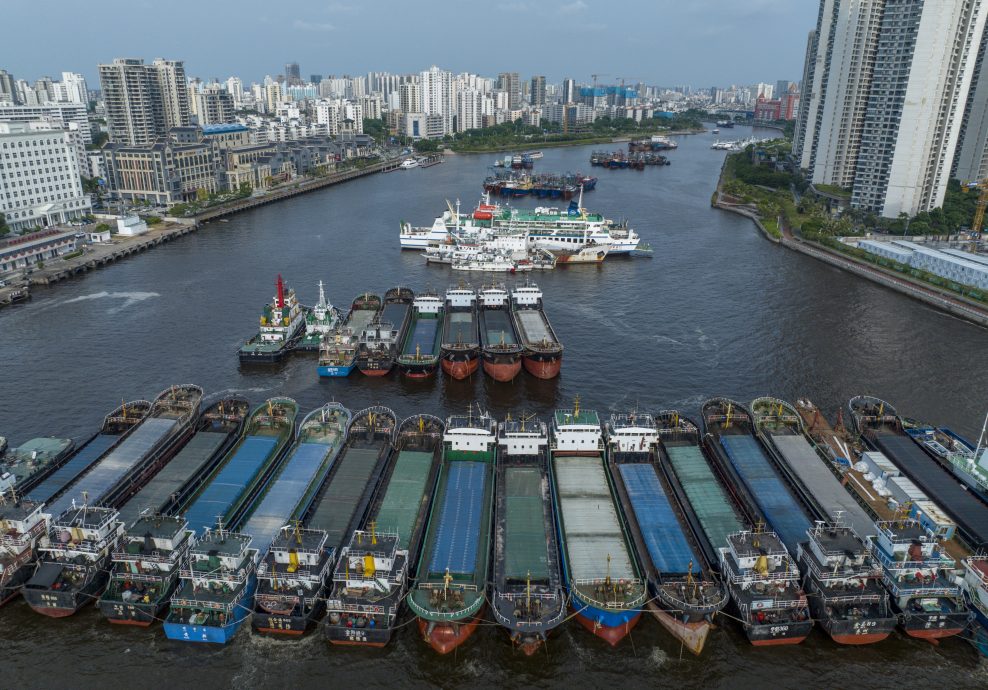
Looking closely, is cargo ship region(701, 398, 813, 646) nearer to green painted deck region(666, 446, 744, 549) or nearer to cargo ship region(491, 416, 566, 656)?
green painted deck region(666, 446, 744, 549)

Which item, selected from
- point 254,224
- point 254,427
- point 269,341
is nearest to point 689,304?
point 269,341

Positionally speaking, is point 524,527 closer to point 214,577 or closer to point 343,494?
point 343,494

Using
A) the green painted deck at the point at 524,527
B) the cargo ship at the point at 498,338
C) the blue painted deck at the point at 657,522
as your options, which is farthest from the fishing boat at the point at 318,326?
the blue painted deck at the point at 657,522

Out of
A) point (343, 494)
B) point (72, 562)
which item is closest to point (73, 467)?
point (72, 562)

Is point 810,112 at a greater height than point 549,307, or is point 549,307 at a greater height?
point 810,112

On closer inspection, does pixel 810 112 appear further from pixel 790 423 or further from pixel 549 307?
pixel 790 423

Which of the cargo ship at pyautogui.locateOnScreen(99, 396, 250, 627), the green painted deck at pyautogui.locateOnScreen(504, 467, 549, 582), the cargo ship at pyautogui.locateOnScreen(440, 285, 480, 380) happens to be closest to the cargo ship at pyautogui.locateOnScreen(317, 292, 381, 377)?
the cargo ship at pyautogui.locateOnScreen(440, 285, 480, 380)
